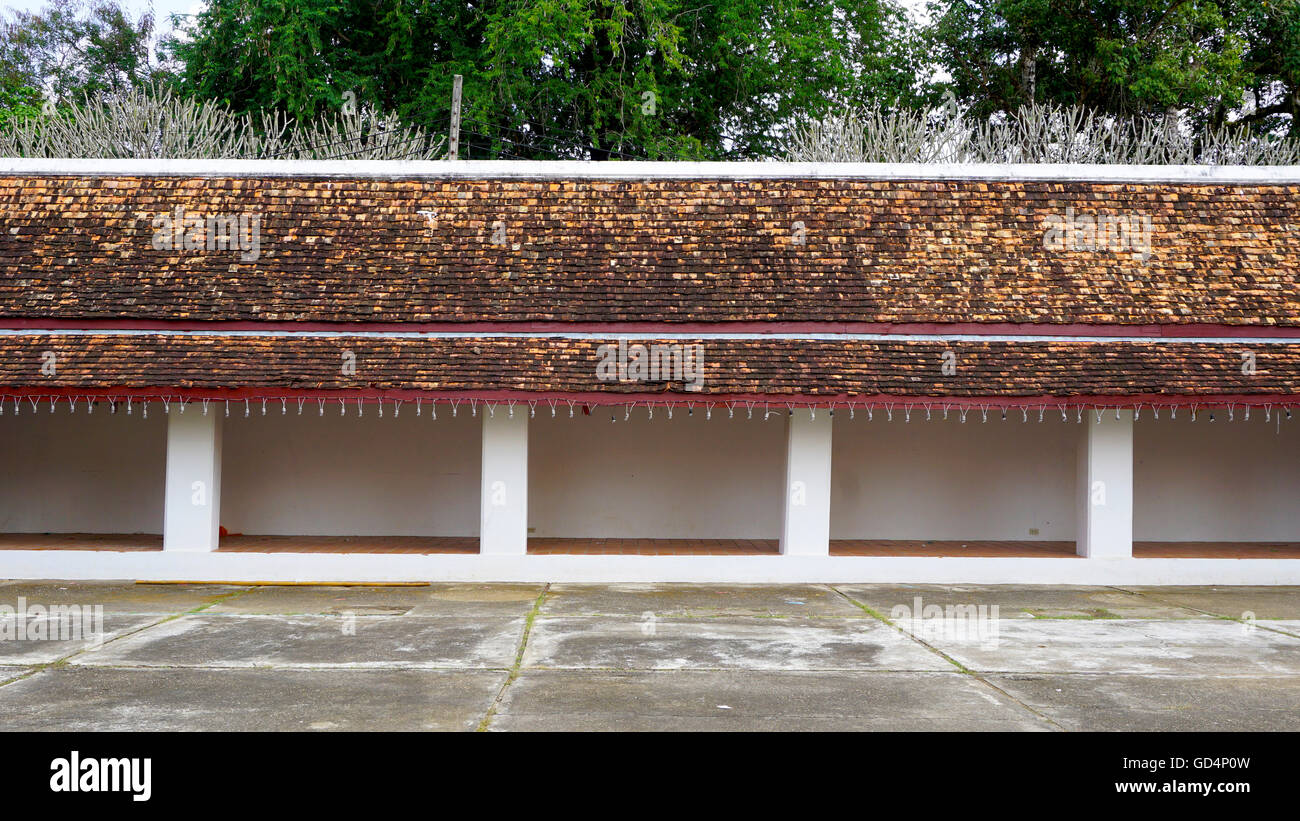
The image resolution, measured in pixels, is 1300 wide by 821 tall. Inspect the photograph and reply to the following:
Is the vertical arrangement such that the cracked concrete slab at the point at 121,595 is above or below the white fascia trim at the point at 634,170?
below

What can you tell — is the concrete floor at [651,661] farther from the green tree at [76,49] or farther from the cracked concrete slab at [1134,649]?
the green tree at [76,49]

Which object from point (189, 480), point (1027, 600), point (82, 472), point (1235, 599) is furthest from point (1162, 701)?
point (82, 472)

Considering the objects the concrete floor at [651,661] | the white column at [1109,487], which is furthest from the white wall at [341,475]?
the white column at [1109,487]

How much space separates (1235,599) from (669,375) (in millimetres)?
6445

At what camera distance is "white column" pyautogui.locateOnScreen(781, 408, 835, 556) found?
42.9 ft

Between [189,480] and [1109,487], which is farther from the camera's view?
[1109,487]

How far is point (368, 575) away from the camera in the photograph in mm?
12992

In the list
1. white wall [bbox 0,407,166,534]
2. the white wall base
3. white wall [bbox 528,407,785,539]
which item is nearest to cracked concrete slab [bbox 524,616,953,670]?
the white wall base

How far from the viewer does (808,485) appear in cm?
1311

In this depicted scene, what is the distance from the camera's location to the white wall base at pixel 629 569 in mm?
12891

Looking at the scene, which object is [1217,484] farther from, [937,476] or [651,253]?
[651,253]

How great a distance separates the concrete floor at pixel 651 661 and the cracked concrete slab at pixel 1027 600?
0.06 metres
